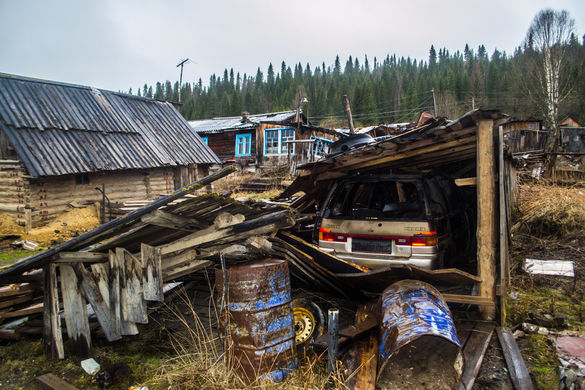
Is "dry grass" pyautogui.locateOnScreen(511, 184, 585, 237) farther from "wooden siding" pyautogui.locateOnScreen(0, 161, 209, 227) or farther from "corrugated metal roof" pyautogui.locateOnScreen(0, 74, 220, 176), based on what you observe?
"wooden siding" pyautogui.locateOnScreen(0, 161, 209, 227)

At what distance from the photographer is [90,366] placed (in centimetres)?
397

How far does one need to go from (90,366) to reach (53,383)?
42 centimetres

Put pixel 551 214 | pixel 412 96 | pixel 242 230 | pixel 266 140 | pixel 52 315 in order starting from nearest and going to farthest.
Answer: pixel 242 230, pixel 52 315, pixel 551 214, pixel 266 140, pixel 412 96

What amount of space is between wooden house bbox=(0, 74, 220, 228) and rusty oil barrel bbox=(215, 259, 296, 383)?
11443 mm

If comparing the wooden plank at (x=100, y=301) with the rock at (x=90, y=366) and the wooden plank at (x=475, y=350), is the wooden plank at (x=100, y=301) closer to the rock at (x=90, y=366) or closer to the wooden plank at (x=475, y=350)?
the rock at (x=90, y=366)

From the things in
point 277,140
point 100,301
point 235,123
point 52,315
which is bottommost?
point 52,315

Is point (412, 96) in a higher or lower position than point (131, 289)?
higher

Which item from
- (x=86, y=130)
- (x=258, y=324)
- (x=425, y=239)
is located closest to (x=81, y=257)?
(x=258, y=324)

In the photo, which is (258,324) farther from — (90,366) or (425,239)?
(425,239)

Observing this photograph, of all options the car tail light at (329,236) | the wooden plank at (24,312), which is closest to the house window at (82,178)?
the wooden plank at (24,312)

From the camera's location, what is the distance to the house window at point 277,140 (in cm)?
2711

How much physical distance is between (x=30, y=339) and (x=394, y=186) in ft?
20.6

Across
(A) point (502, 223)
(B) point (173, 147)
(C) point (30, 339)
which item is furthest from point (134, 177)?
(A) point (502, 223)

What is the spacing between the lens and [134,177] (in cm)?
1546
